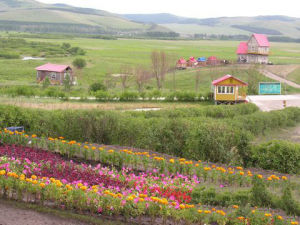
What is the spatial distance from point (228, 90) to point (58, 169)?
97.8 ft

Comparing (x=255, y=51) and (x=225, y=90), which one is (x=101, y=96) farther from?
(x=255, y=51)

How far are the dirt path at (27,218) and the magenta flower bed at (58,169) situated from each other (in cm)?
153

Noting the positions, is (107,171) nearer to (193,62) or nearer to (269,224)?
(269,224)

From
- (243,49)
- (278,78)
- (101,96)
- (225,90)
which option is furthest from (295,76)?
(101,96)

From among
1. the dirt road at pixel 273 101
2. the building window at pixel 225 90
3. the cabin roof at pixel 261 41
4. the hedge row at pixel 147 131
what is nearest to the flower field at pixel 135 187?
the hedge row at pixel 147 131

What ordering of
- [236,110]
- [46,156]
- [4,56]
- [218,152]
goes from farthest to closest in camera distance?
1. [4,56]
2. [236,110]
3. [218,152]
4. [46,156]

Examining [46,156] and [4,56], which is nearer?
[46,156]

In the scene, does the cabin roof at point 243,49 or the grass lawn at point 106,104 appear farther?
the cabin roof at point 243,49

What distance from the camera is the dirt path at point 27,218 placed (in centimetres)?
866

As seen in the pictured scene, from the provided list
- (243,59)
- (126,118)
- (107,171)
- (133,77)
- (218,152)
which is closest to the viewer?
(107,171)

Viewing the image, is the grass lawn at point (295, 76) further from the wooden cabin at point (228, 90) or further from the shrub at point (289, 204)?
the shrub at point (289, 204)

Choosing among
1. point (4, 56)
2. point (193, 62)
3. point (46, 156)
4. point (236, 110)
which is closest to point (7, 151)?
point (46, 156)

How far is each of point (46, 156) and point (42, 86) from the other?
39.3 m

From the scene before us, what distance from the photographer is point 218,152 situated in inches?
624
